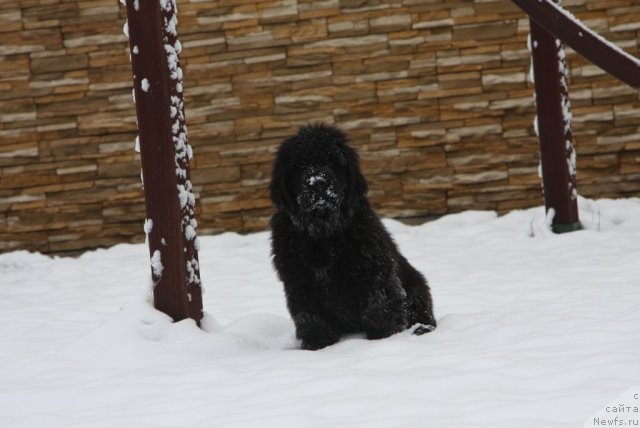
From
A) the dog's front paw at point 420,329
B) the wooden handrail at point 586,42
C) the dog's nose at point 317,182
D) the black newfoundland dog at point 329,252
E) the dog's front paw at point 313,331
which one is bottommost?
the dog's front paw at point 420,329

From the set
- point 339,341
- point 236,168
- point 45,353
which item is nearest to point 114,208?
Result: point 236,168

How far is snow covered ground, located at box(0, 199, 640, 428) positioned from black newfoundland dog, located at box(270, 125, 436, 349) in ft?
0.50

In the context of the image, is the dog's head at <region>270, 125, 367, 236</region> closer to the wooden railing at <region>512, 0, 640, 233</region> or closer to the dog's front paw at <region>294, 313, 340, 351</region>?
the dog's front paw at <region>294, 313, 340, 351</region>

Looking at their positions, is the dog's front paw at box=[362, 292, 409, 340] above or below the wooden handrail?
below

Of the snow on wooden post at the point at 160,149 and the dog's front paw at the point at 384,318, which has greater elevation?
the snow on wooden post at the point at 160,149

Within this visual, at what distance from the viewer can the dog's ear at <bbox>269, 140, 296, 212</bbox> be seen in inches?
144

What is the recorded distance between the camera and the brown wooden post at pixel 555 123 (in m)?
6.15

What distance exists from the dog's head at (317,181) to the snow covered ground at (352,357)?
0.65m

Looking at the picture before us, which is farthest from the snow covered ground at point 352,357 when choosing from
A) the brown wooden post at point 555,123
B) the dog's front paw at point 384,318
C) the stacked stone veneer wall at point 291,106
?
the stacked stone veneer wall at point 291,106

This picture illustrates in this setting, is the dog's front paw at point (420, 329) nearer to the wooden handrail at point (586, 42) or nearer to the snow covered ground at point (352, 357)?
the snow covered ground at point (352, 357)

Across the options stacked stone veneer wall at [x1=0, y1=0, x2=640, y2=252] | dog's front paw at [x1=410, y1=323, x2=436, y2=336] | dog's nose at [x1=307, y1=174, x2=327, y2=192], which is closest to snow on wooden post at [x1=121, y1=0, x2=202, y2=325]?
dog's nose at [x1=307, y1=174, x2=327, y2=192]

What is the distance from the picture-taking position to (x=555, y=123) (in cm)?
620

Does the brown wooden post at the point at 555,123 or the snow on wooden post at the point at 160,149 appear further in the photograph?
the brown wooden post at the point at 555,123

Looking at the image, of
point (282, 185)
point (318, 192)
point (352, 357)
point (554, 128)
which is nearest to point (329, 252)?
point (318, 192)
